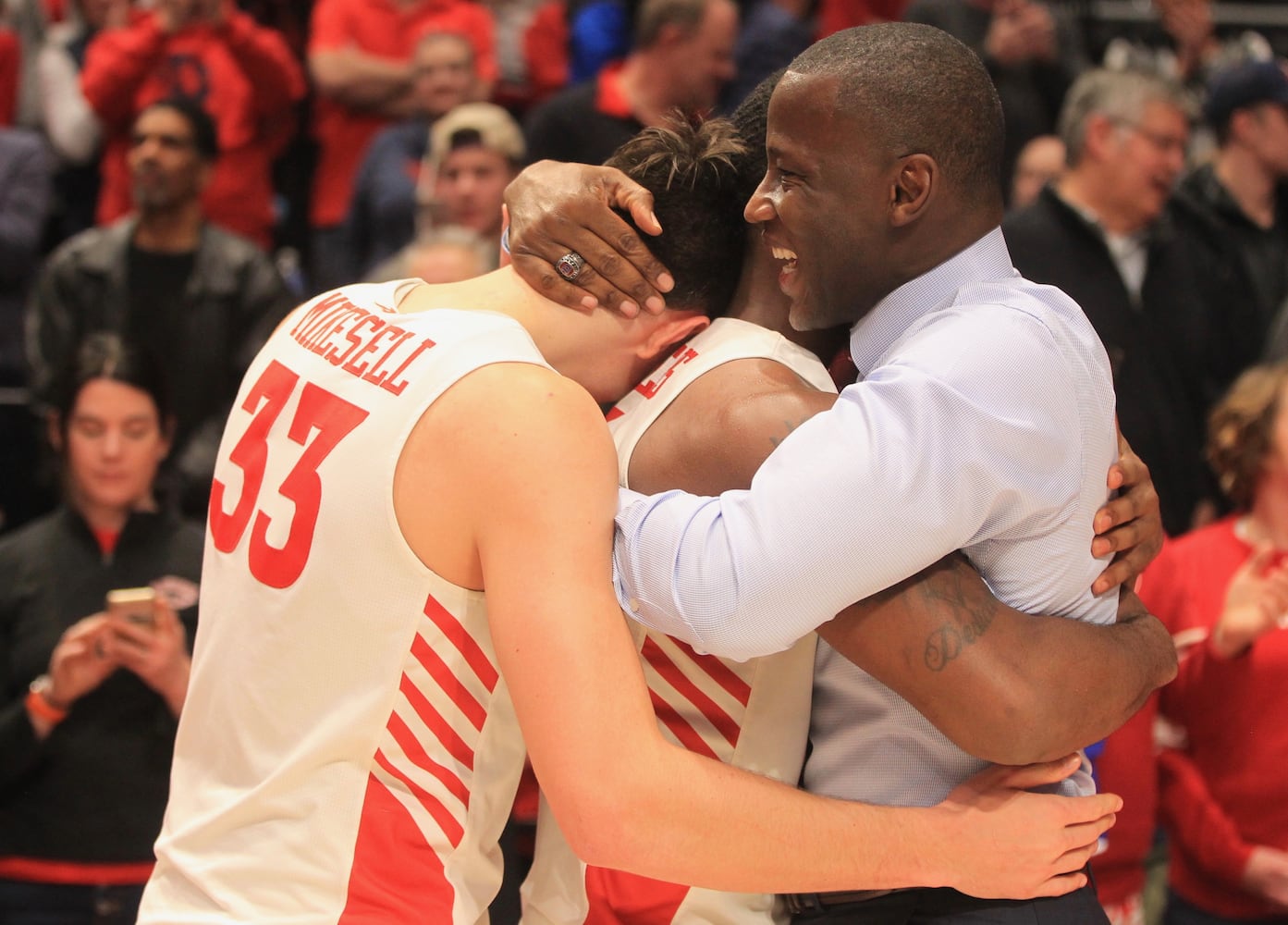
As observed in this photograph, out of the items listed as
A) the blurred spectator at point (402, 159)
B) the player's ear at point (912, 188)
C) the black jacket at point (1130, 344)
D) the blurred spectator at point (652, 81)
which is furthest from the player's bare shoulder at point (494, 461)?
the blurred spectator at point (402, 159)

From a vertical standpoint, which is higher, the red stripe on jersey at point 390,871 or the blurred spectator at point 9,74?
the red stripe on jersey at point 390,871

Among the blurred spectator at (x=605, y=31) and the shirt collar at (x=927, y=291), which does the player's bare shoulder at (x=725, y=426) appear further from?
the blurred spectator at (x=605, y=31)

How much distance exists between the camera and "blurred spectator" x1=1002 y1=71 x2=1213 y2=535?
4965mm

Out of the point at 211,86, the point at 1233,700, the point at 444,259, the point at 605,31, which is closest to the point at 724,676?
the point at 1233,700

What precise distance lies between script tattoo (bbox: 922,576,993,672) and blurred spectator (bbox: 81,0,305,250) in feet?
15.7

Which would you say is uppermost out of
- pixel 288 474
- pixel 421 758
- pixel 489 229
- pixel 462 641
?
pixel 288 474

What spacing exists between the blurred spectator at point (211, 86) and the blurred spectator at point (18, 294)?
12.0 inches

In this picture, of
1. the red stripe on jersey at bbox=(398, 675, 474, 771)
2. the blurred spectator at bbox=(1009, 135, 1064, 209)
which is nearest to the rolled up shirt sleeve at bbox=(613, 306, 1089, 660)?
the red stripe on jersey at bbox=(398, 675, 474, 771)

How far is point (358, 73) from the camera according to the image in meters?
6.32

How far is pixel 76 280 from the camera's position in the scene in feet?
17.1

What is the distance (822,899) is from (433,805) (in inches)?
23.0

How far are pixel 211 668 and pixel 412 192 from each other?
385 centimetres

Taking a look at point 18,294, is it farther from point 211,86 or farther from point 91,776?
point 91,776

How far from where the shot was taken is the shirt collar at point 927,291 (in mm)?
2076
